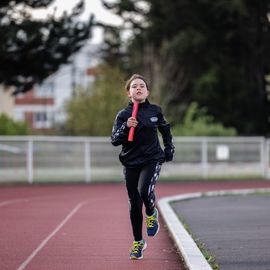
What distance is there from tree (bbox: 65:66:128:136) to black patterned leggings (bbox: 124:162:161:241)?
105ft

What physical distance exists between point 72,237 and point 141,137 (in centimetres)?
327

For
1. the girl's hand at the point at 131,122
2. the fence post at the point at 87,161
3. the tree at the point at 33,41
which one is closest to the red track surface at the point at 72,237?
the girl's hand at the point at 131,122

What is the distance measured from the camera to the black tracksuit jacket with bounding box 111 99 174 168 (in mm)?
8977

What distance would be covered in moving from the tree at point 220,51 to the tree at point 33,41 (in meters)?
15.3

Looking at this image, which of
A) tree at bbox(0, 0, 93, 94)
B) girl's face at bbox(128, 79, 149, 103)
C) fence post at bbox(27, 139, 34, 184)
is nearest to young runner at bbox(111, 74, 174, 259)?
girl's face at bbox(128, 79, 149, 103)

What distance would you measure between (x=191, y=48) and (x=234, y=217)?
3663cm

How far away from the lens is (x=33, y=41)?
33.5 metres

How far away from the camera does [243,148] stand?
113ft

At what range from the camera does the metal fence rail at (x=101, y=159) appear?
3136 centimetres

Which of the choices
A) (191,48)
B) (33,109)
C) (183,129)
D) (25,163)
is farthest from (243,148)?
(33,109)

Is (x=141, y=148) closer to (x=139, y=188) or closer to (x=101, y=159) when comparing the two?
(x=139, y=188)

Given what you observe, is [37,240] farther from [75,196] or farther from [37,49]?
[37,49]

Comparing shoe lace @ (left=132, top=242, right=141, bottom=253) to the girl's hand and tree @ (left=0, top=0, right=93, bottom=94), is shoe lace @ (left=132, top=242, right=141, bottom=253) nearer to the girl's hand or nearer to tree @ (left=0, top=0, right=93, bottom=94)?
the girl's hand

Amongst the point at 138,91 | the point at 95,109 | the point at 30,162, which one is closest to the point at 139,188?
the point at 138,91
